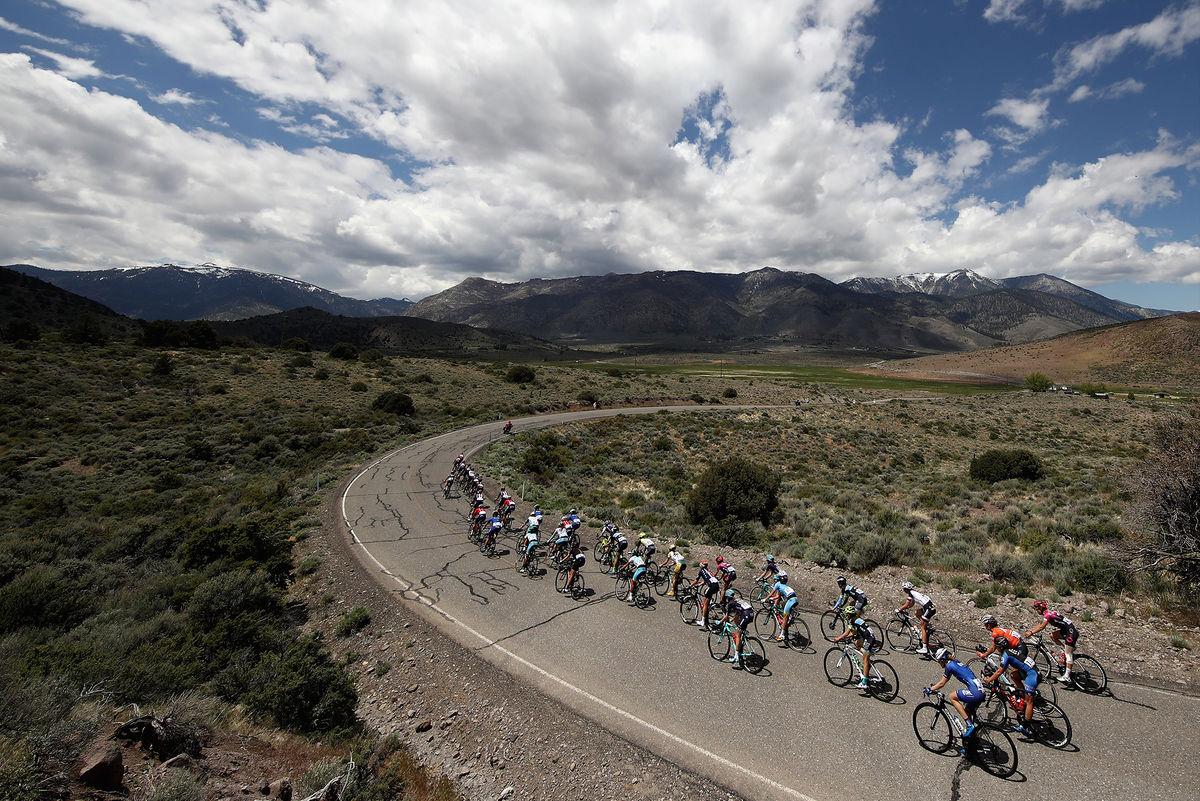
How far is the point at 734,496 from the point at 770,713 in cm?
1320

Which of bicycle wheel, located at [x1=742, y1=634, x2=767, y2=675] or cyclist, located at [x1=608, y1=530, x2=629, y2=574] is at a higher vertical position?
cyclist, located at [x1=608, y1=530, x2=629, y2=574]

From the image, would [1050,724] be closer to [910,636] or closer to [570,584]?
[910,636]

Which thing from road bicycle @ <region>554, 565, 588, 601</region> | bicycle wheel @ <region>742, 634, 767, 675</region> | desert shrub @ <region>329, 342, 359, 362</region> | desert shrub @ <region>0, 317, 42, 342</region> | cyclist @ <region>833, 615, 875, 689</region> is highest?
desert shrub @ <region>0, 317, 42, 342</region>

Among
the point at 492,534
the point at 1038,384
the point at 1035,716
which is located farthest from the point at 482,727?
the point at 1038,384

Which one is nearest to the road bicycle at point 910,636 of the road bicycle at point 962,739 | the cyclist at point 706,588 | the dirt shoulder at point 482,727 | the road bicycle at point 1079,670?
the road bicycle at point 1079,670

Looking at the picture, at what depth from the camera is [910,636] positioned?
10.5 m

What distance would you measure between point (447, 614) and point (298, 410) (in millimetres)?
38014

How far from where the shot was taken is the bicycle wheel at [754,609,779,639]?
1134 cm

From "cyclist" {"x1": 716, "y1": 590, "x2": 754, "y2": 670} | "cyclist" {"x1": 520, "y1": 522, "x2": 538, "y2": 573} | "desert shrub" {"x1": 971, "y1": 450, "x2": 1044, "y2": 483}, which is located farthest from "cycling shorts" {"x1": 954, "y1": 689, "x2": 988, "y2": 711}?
"desert shrub" {"x1": 971, "y1": 450, "x2": 1044, "y2": 483}

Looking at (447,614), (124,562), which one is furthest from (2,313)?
(447,614)

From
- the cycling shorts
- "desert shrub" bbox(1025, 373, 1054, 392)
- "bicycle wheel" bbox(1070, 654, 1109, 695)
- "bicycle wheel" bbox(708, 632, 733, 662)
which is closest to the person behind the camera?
the cycling shorts

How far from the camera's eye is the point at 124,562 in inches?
590

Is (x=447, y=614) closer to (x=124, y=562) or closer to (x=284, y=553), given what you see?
(x=284, y=553)

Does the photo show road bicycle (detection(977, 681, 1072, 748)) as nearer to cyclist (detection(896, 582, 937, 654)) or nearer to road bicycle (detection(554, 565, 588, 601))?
cyclist (detection(896, 582, 937, 654))
